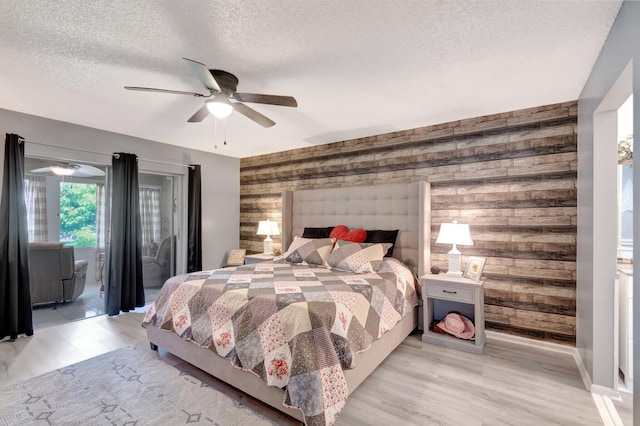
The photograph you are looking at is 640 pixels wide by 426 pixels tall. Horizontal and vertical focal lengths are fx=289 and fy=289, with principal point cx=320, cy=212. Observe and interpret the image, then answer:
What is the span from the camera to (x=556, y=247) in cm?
287

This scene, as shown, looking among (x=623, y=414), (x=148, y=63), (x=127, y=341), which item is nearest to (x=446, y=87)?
(x=148, y=63)

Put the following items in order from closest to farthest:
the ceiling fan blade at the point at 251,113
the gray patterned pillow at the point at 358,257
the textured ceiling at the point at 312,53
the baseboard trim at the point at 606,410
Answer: the textured ceiling at the point at 312,53, the baseboard trim at the point at 606,410, the ceiling fan blade at the point at 251,113, the gray patterned pillow at the point at 358,257

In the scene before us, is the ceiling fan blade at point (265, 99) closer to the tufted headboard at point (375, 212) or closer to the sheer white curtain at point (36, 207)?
the tufted headboard at point (375, 212)

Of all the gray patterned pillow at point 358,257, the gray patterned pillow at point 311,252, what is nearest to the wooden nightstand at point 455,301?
the gray patterned pillow at point 358,257

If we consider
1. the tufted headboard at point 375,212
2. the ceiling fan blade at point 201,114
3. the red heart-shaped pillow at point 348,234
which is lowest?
the red heart-shaped pillow at point 348,234

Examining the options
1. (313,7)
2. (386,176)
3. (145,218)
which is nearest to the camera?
(313,7)

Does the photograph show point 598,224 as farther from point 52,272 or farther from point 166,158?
point 52,272

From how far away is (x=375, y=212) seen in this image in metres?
3.87

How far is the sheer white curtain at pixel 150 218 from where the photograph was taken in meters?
4.52

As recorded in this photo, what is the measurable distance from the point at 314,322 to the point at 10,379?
2618 mm

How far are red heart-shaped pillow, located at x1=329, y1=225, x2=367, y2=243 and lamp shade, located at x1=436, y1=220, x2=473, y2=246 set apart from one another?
3.19ft

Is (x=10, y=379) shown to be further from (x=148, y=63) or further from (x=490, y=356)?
(x=490, y=356)

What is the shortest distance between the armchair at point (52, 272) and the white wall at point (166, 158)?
1207 mm

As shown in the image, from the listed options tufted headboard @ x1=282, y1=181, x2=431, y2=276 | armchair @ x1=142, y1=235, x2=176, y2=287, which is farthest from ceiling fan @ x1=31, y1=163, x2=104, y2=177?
tufted headboard @ x1=282, y1=181, x2=431, y2=276
